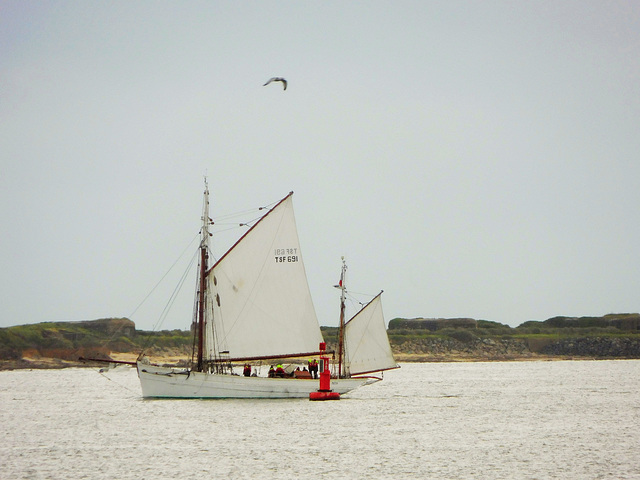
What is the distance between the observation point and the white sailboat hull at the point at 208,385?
191ft

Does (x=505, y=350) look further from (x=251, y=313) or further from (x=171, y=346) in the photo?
(x=251, y=313)

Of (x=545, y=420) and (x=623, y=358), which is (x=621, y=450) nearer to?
(x=545, y=420)

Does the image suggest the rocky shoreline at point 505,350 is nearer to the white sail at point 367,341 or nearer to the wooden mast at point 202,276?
the white sail at point 367,341

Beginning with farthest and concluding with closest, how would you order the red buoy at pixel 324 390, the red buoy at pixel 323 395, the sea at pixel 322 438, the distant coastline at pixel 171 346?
the distant coastline at pixel 171 346 → the red buoy at pixel 323 395 → the red buoy at pixel 324 390 → the sea at pixel 322 438

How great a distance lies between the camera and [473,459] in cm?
3222

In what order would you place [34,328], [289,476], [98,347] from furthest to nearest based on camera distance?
[34,328]
[98,347]
[289,476]

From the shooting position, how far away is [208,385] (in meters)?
58.3

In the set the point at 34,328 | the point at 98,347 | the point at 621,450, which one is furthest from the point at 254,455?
the point at 34,328

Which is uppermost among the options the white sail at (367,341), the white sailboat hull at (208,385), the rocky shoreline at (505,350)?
the rocky shoreline at (505,350)

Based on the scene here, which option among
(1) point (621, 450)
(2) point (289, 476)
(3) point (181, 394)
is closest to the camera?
(2) point (289, 476)

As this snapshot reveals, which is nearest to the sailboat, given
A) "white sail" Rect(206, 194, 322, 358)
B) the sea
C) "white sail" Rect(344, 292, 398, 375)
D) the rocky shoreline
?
"white sail" Rect(206, 194, 322, 358)

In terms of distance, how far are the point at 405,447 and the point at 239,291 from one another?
24459 millimetres

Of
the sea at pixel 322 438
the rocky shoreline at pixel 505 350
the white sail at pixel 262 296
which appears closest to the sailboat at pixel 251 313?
the white sail at pixel 262 296

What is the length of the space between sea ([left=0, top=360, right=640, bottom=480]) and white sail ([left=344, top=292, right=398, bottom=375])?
386 centimetres
